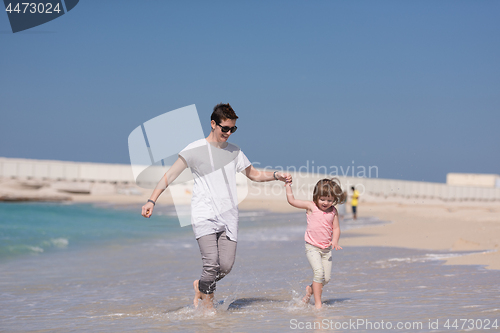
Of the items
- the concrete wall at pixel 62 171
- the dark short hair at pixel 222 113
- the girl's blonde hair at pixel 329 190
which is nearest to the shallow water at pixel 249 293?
the girl's blonde hair at pixel 329 190

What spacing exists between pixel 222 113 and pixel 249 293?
2.39 meters

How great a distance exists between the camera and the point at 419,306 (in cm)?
454

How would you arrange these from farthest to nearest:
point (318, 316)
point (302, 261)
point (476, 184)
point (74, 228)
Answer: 1. point (476, 184)
2. point (74, 228)
3. point (302, 261)
4. point (318, 316)

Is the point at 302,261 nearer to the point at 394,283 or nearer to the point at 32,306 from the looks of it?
the point at 394,283

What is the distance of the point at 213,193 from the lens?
454 cm

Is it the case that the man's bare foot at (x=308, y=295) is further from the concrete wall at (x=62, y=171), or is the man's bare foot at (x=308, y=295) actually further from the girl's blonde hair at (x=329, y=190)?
the concrete wall at (x=62, y=171)

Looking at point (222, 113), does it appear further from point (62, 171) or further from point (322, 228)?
point (62, 171)

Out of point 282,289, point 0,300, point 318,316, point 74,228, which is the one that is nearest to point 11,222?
point 74,228

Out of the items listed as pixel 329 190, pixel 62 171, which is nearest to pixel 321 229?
pixel 329 190

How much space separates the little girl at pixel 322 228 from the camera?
483 centimetres

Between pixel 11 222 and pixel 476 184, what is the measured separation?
5366 centimetres

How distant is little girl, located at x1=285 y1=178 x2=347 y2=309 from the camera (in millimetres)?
4832

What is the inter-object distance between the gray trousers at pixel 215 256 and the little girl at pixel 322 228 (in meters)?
0.78

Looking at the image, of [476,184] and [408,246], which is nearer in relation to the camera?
[408,246]
